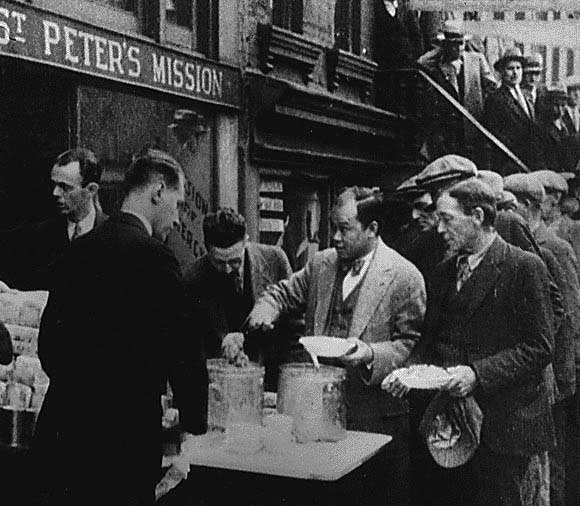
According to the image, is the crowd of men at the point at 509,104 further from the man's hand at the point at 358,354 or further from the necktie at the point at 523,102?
the man's hand at the point at 358,354

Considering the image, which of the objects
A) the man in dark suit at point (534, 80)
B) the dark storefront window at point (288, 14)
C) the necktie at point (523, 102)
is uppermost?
the dark storefront window at point (288, 14)

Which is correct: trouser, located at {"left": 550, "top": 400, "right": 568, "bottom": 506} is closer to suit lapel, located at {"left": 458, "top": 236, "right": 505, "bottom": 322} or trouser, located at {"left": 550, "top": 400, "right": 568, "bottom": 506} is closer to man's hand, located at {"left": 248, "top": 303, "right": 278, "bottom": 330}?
suit lapel, located at {"left": 458, "top": 236, "right": 505, "bottom": 322}

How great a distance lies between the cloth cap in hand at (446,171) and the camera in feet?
8.29

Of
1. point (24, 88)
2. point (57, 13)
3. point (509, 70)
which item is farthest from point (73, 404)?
point (509, 70)

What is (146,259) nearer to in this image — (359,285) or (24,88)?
(24,88)

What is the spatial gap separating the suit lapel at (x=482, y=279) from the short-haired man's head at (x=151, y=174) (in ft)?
2.99

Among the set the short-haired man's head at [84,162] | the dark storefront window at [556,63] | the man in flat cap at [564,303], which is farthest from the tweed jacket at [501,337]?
the short-haired man's head at [84,162]

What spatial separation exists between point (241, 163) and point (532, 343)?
958 mm

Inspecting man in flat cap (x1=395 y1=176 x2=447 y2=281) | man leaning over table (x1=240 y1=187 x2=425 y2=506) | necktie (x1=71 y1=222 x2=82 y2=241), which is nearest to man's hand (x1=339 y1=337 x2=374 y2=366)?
man leaning over table (x1=240 y1=187 x2=425 y2=506)

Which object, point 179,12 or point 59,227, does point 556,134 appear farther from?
point 59,227

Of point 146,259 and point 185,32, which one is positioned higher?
point 185,32

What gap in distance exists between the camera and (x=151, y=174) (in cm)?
196

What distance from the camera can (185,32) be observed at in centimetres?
221

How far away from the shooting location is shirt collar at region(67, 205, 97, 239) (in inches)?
76.8
